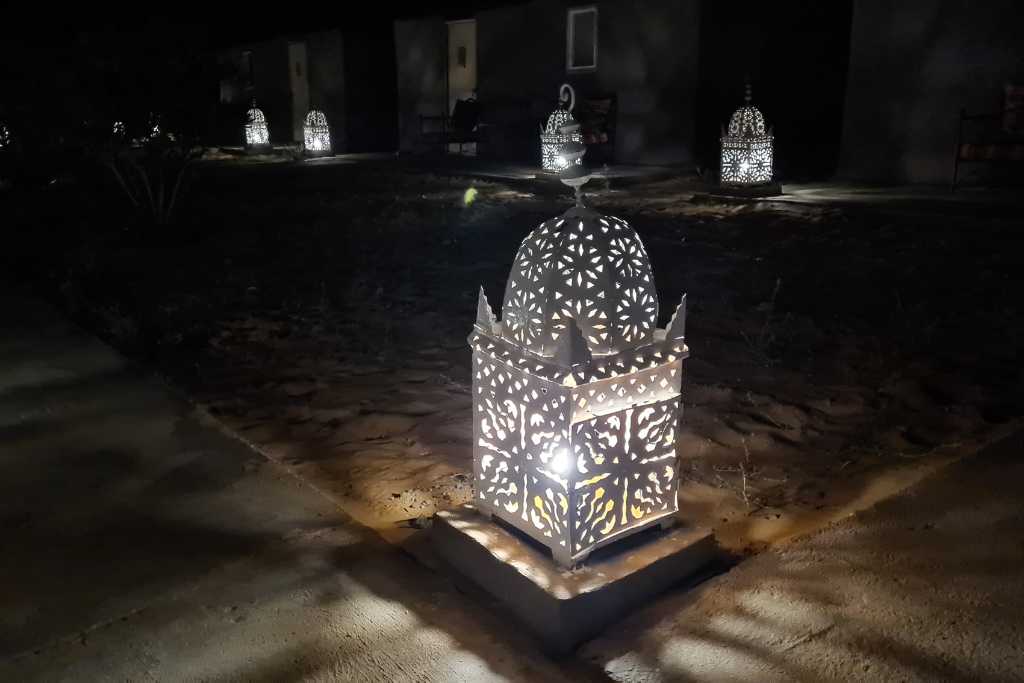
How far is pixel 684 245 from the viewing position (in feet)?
33.1

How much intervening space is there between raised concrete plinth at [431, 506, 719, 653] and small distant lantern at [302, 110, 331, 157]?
21759 millimetres

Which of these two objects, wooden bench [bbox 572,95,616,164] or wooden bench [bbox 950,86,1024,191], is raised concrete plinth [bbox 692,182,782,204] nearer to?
wooden bench [bbox 950,86,1024,191]

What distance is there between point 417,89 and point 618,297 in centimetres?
2254

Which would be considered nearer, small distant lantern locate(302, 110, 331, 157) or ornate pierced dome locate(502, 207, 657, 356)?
ornate pierced dome locate(502, 207, 657, 356)

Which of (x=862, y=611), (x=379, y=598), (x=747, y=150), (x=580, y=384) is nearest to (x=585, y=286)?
(x=580, y=384)

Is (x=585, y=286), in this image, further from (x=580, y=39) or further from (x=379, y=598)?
(x=580, y=39)

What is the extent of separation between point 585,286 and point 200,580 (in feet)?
5.91

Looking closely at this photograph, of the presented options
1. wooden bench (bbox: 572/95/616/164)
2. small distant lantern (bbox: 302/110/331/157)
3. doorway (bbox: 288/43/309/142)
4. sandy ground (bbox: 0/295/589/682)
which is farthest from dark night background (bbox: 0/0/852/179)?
sandy ground (bbox: 0/295/589/682)

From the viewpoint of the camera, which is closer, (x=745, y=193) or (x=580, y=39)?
(x=745, y=193)

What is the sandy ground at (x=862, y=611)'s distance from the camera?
2.62 metres

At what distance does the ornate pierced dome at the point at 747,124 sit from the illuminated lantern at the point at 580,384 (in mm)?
10319

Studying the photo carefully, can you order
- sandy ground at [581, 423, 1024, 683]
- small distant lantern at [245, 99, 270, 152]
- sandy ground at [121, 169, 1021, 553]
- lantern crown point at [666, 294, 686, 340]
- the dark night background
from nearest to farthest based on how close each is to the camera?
1. sandy ground at [581, 423, 1024, 683]
2. lantern crown point at [666, 294, 686, 340]
3. sandy ground at [121, 169, 1021, 553]
4. the dark night background
5. small distant lantern at [245, 99, 270, 152]

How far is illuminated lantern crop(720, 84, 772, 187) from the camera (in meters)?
12.7

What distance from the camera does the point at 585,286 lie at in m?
2.94
